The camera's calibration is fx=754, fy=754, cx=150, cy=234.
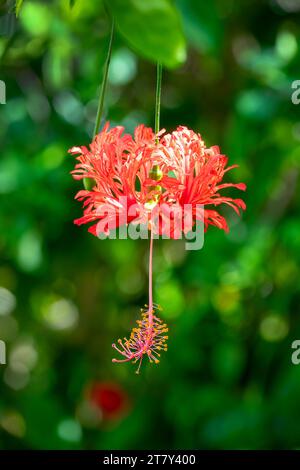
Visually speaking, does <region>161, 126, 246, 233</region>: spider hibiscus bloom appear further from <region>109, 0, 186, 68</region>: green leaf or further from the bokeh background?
the bokeh background

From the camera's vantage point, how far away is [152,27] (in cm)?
96

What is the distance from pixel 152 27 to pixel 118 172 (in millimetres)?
203

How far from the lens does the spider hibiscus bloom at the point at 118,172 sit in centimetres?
103

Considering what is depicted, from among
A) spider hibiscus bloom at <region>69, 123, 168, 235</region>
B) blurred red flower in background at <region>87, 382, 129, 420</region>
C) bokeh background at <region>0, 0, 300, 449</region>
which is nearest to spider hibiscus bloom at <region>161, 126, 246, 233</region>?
spider hibiscus bloom at <region>69, 123, 168, 235</region>

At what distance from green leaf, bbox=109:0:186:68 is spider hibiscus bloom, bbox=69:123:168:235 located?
11cm

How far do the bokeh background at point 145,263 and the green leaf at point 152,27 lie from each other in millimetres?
907

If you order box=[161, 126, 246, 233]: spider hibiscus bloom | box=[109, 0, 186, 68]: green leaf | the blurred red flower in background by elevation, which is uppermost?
the blurred red flower in background

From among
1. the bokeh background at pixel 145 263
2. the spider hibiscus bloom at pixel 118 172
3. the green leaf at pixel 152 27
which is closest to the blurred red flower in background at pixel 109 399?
the bokeh background at pixel 145 263

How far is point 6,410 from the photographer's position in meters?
3.02

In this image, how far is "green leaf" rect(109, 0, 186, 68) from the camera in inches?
37.2

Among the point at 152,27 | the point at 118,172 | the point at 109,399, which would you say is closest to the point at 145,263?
the point at 109,399

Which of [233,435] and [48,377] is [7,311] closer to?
[48,377]

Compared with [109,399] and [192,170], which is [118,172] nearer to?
[192,170]

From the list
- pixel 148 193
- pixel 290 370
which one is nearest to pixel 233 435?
pixel 290 370
